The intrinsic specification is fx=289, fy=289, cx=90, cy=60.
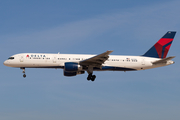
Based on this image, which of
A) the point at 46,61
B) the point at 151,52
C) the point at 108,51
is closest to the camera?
the point at 108,51

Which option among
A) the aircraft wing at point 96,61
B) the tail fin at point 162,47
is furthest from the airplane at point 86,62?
the tail fin at point 162,47

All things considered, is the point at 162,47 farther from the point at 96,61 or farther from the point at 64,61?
the point at 64,61

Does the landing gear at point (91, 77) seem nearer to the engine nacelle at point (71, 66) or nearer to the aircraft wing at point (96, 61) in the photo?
the aircraft wing at point (96, 61)

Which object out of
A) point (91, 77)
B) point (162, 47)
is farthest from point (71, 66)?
point (162, 47)

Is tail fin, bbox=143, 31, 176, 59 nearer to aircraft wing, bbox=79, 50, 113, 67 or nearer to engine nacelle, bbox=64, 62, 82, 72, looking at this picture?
aircraft wing, bbox=79, 50, 113, 67

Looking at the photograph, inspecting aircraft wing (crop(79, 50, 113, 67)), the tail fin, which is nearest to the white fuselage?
aircraft wing (crop(79, 50, 113, 67))

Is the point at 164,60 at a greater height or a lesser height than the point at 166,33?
lesser

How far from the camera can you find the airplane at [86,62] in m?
44.0

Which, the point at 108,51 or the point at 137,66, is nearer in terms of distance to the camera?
the point at 108,51

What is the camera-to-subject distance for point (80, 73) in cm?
5019

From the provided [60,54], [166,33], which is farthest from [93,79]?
[166,33]

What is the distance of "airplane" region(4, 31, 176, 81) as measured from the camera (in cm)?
4397

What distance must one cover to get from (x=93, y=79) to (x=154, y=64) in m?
10.3

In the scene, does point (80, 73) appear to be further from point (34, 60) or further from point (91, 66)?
point (34, 60)
